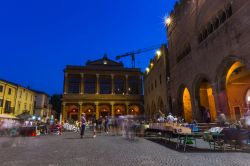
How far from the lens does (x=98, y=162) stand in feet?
17.7

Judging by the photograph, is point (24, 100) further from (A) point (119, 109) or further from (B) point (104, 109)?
(A) point (119, 109)

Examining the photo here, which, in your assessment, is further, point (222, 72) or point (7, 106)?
point (7, 106)

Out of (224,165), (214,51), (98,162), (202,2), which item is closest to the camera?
(224,165)

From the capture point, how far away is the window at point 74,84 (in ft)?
148

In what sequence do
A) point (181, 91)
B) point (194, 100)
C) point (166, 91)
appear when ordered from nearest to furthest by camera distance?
point (194, 100) < point (181, 91) < point (166, 91)

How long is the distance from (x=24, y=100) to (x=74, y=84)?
11.4 metres

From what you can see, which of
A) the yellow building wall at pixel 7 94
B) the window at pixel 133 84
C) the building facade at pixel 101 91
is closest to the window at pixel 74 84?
the building facade at pixel 101 91

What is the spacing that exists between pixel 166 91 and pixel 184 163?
2124 centimetres

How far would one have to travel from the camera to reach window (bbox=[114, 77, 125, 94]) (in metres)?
47.1

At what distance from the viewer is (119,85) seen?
156ft

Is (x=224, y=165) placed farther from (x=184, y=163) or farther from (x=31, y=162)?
(x=31, y=162)

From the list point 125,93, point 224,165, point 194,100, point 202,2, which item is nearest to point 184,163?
point 224,165

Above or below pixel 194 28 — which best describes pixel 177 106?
below

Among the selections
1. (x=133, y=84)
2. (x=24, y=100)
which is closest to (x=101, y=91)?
(x=133, y=84)
